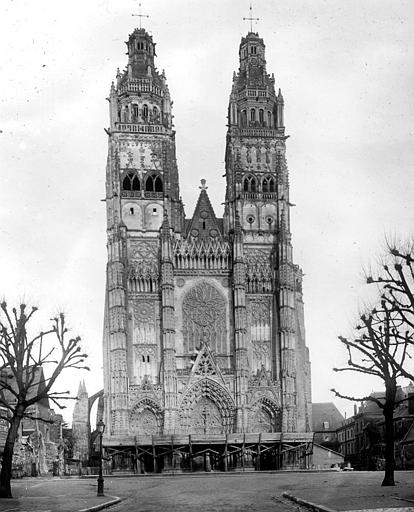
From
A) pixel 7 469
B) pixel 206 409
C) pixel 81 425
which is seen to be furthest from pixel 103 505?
pixel 81 425

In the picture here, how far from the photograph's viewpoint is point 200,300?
78375 mm

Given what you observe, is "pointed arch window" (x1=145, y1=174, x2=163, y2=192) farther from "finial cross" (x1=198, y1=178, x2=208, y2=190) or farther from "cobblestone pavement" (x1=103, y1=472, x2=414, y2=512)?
"cobblestone pavement" (x1=103, y1=472, x2=414, y2=512)

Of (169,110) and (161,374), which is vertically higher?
(169,110)

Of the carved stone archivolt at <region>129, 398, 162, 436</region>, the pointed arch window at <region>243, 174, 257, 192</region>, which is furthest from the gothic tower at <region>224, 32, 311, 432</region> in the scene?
the carved stone archivolt at <region>129, 398, 162, 436</region>

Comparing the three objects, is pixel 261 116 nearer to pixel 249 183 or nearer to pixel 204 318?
pixel 249 183

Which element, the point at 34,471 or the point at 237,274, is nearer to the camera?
the point at 34,471

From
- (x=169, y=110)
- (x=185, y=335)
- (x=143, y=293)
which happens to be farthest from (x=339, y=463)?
(x=169, y=110)

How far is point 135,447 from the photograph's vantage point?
228 feet

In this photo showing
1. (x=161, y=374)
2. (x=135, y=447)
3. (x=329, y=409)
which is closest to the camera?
(x=135, y=447)

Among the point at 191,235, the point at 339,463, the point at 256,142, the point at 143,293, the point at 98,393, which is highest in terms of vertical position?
the point at 256,142

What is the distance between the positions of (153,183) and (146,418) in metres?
22.1

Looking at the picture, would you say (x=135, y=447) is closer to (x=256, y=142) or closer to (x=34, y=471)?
(x=34, y=471)

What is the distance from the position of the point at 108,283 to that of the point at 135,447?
51.0ft

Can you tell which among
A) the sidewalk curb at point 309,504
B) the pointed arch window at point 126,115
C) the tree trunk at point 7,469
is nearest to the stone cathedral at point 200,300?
the pointed arch window at point 126,115
